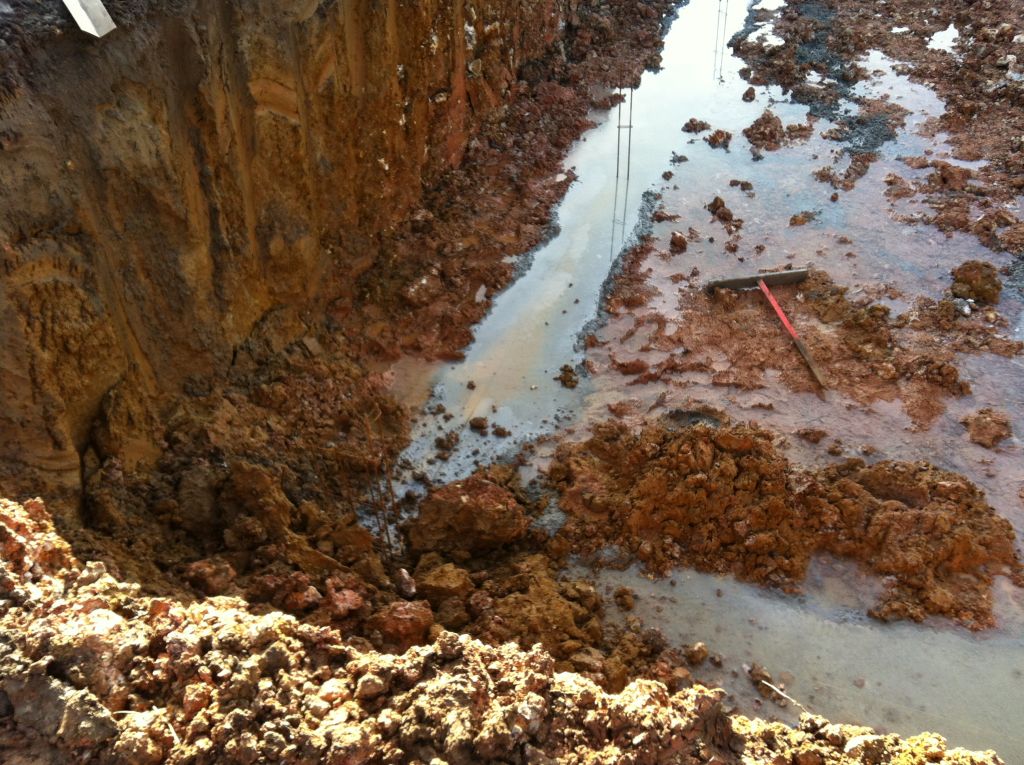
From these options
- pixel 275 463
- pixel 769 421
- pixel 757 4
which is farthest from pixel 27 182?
pixel 757 4

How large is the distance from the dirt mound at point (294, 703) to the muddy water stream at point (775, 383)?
2.32 meters

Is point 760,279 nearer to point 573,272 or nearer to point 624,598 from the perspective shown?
point 573,272

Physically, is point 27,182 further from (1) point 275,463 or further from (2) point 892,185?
(2) point 892,185

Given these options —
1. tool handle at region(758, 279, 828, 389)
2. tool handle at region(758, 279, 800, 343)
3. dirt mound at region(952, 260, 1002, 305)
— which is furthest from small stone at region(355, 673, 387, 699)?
dirt mound at region(952, 260, 1002, 305)

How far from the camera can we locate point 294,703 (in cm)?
387

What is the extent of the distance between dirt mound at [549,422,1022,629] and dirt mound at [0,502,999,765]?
2766 millimetres

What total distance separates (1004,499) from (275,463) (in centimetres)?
745

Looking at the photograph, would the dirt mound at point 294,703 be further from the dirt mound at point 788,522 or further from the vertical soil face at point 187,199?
the dirt mound at point 788,522

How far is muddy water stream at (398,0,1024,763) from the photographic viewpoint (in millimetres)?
6574

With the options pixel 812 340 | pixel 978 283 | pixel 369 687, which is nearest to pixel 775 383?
pixel 812 340

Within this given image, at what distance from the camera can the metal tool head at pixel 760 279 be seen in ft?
34.2

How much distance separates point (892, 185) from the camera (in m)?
12.3

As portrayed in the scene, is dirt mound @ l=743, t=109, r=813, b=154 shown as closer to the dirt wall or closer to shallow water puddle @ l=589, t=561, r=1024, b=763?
the dirt wall

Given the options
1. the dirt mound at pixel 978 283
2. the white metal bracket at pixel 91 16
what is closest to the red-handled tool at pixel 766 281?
the dirt mound at pixel 978 283
